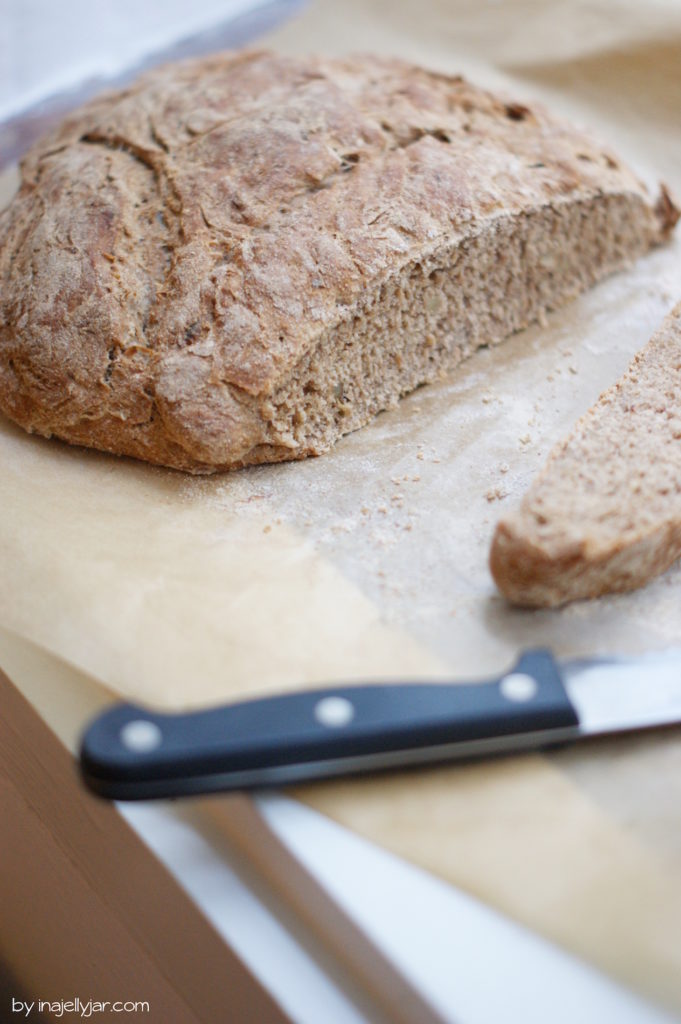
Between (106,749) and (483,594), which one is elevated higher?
(106,749)

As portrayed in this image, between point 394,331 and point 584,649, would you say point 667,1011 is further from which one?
point 394,331

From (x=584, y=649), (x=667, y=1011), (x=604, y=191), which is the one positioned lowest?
(x=667, y=1011)

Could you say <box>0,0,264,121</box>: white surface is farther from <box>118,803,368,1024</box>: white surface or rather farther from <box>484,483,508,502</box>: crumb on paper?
<box>118,803,368,1024</box>: white surface

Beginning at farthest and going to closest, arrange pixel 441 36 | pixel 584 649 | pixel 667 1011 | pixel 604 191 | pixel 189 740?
pixel 441 36 < pixel 604 191 < pixel 584 649 < pixel 189 740 < pixel 667 1011

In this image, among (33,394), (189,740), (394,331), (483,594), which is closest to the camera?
(189,740)

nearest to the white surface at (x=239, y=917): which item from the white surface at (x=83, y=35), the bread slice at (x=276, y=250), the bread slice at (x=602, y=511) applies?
the bread slice at (x=602, y=511)

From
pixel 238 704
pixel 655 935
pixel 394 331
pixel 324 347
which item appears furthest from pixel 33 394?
pixel 655 935

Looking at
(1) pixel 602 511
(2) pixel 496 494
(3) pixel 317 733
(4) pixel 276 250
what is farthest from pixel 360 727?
(4) pixel 276 250

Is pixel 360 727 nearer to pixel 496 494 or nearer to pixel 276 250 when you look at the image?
pixel 496 494
